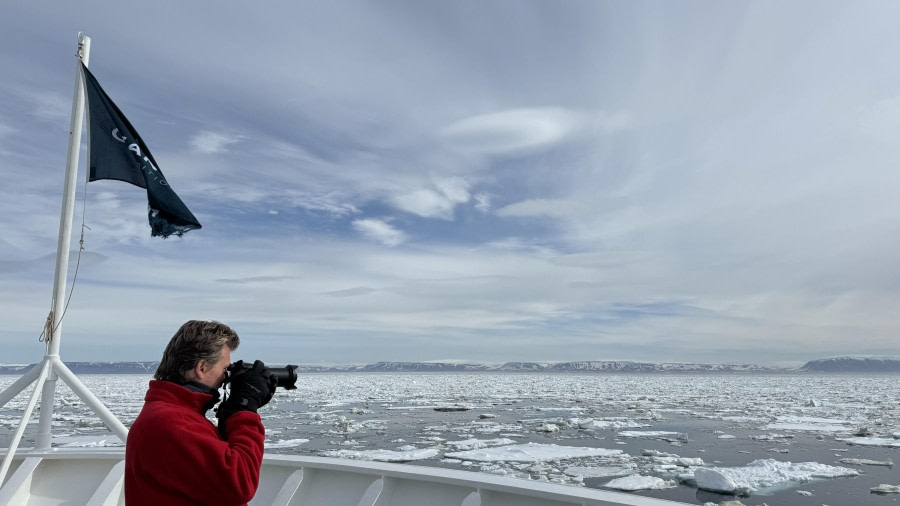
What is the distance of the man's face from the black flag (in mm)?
2159

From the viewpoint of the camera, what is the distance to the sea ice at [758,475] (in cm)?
766

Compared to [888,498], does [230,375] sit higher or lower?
higher

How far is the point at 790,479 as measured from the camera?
837 cm

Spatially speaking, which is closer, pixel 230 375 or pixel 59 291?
pixel 230 375

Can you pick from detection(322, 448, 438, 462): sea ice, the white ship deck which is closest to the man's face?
the white ship deck

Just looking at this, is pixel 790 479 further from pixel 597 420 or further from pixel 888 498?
pixel 597 420

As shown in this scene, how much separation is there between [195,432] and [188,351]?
193mm

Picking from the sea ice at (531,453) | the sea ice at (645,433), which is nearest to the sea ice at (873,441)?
the sea ice at (645,433)

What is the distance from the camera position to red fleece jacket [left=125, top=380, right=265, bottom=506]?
4.10 ft

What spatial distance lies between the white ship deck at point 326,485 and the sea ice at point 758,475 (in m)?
6.14

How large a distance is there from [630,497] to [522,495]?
0.42 metres

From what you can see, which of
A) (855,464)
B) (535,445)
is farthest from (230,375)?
(855,464)

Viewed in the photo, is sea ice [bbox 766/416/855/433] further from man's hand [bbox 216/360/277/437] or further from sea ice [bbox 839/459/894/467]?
man's hand [bbox 216/360/277/437]

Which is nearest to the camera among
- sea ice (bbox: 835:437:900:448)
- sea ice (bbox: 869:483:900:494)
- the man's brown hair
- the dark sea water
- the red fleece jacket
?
the red fleece jacket
